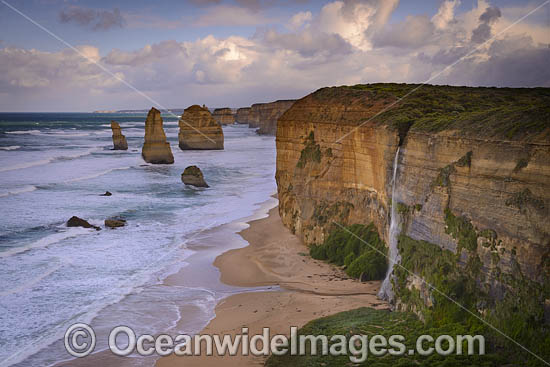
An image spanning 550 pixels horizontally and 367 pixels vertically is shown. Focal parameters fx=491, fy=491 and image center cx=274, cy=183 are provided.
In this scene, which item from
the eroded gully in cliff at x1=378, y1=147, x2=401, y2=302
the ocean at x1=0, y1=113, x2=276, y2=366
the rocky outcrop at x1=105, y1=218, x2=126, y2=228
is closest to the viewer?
the ocean at x1=0, y1=113, x2=276, y2=366

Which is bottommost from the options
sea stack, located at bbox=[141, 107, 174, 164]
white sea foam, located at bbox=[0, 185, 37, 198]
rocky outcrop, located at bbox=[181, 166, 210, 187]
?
white sea foam, located at bbox=[0, 185, 37, 198]

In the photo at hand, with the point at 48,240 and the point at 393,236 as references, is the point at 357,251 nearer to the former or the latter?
the point at 393,236

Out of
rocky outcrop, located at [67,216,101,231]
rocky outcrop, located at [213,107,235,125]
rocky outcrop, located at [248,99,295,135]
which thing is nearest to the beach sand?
rocky outcrop, located at [67,216,101,231]

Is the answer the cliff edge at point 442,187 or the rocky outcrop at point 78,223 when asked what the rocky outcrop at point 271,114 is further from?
the cliff edge at point 442,187

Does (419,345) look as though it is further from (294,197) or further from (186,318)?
(294,197)

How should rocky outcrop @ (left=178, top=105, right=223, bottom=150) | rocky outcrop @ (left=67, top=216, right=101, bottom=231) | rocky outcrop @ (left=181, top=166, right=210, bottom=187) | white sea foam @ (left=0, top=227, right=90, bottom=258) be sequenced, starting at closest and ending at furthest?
white sea foam @ (left=0, top=227, right=90, bottom=258), rocky outcrop @ (left=67, top=216, right=101, bottom=231), rocky outcrop @ (left=181, top=166, right=210, bottom=187), rocky outcrop @ (left=178, top=105, right=223, bottom=150)

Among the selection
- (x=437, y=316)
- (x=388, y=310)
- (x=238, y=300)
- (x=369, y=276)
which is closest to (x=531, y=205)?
(x=437, y=316)

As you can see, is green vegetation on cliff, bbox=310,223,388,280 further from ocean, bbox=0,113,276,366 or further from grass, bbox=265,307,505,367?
ocean, bbox=0,113,276,366
